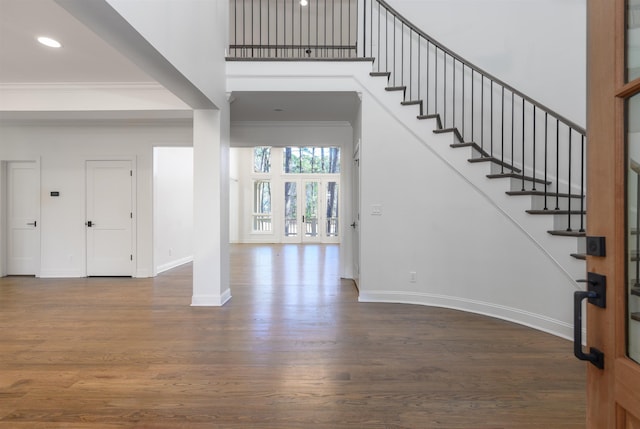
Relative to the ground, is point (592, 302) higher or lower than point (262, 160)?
lower

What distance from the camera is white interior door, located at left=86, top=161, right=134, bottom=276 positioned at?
20.5 ft

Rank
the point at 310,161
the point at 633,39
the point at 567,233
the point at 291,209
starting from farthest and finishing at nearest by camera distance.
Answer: the point at 310,161 < the point at 291,209 < the point at 567,233 < the point at 633,39

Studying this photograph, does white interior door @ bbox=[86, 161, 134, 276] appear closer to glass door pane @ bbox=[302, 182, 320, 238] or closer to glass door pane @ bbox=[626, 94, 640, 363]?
glass door pane @ bbox=[626, 94, 640, 363]

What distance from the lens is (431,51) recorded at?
5238 mm

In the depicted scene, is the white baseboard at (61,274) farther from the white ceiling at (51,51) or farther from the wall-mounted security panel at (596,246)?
the wall-mounted security panel at (596,246)

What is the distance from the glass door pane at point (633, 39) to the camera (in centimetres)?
85

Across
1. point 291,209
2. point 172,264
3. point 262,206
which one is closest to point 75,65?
point 172,264

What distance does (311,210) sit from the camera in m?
13.0

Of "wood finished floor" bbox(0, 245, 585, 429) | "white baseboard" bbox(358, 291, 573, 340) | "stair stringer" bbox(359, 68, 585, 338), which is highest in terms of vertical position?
"stair stringer" bbox(359, 68, 585, 338)

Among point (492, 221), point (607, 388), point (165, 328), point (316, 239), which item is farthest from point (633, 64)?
point (316, 239)

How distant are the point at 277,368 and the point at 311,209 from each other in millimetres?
10418

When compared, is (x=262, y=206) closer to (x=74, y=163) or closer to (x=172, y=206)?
(x=172, y=206)

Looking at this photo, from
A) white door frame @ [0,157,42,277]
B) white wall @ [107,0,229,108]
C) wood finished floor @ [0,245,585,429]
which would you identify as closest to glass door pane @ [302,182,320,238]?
white door frame @ [0,157,42,277]

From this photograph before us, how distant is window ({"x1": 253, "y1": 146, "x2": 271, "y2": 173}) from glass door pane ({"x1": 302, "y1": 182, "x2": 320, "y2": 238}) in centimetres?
158
